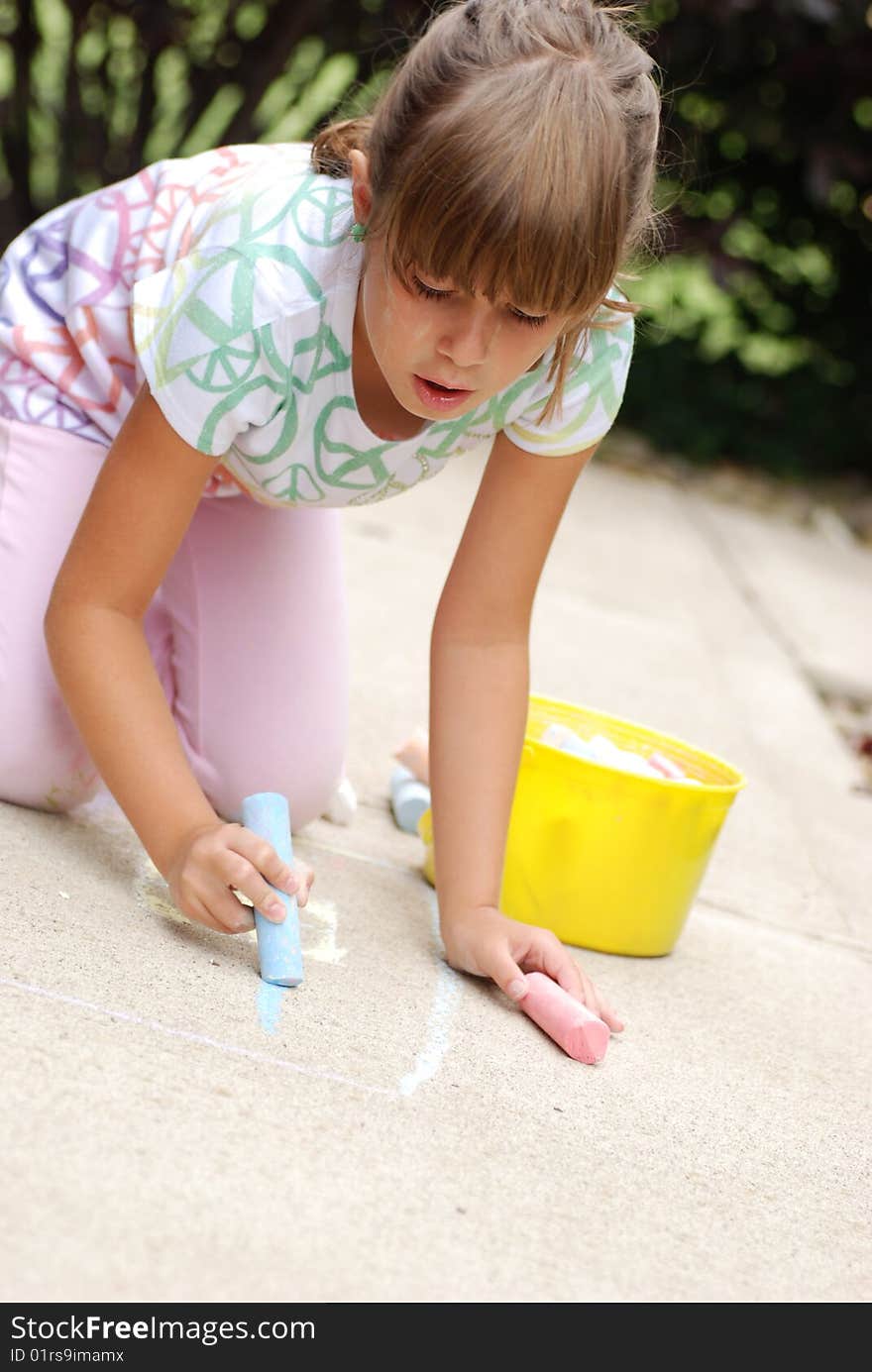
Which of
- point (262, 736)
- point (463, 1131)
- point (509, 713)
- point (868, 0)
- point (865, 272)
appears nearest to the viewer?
point (463, 1131)

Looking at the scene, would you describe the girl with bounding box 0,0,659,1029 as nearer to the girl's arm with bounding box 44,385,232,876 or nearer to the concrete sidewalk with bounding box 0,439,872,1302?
the girl's arm with bounding box 44,385,232,876

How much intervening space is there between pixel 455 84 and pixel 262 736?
1.10 meters

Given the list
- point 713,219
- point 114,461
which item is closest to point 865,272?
point 713,219

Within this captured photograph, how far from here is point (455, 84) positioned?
167 cm

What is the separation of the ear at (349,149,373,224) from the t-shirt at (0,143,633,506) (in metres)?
0.06

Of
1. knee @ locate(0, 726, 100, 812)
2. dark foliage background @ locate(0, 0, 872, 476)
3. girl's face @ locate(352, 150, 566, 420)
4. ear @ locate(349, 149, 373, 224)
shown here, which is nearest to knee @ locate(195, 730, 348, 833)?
knee @ locate(0, 726, 100, 812)

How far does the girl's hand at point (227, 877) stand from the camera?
1762mm

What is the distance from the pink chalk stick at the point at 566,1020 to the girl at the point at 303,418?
4 centimetres

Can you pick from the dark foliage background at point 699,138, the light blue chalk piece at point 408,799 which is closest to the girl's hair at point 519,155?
the light blue chalk piece at point 408,799

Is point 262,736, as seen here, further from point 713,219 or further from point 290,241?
point 713,219

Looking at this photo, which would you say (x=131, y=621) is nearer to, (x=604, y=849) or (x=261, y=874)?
(x=261, y=874)

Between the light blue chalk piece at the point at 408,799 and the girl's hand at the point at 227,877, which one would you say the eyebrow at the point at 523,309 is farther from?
the light blue chalk piece at the point at 408,799

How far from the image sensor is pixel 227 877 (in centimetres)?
177

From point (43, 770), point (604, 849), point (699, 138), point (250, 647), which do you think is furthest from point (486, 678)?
point (699, 138)
